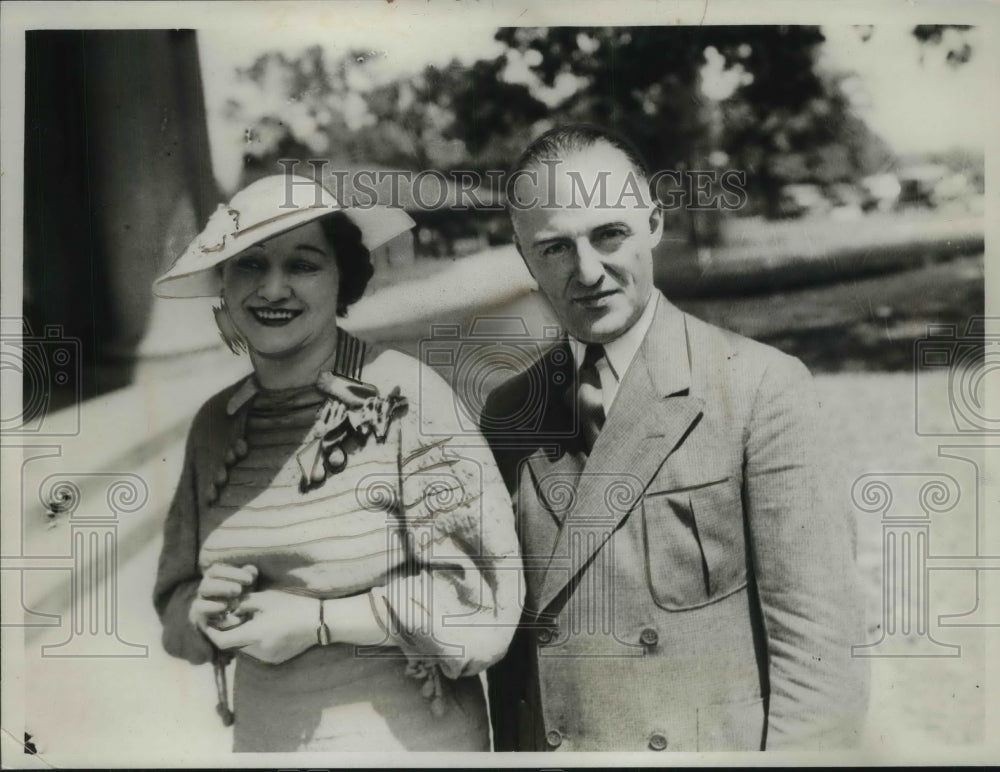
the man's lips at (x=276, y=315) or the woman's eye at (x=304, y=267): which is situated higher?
the woman's eye at (x=304, y=267)

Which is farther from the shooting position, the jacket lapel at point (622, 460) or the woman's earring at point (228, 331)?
the woman's earring at point (228, 331)

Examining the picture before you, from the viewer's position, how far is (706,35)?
357 cm

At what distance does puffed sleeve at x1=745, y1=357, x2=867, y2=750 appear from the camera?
344 centimetres

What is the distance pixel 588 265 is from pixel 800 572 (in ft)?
4.40

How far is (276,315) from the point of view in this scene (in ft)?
11.6

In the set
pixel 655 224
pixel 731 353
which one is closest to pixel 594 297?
pixel 655 224

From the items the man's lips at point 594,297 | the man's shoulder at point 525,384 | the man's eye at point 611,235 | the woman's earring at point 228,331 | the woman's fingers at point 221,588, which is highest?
the man's eye at point 611,235

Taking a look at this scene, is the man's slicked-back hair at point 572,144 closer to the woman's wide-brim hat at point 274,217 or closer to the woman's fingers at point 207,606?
the woman's wide-brim hat at point 274,217

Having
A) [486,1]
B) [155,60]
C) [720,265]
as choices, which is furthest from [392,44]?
[720,265]

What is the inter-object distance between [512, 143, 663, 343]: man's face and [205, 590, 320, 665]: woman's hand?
1405 mm

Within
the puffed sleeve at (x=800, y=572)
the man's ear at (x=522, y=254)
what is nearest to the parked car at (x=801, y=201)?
the puffed sleeve at (x=800, y=572)

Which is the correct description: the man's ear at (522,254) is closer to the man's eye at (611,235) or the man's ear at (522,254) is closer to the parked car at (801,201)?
the man's eye at (611,235)

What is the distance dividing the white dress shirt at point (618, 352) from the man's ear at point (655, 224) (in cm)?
20

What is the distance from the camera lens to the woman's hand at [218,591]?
11.5 feet
